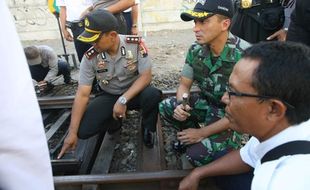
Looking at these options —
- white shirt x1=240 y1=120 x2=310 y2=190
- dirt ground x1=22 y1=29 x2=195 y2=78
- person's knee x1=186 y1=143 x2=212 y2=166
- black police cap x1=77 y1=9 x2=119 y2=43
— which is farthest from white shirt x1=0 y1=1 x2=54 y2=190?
dirt ground x1=22 y1=29 x2=195 y2=78

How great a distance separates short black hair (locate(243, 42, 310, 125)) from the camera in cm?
136

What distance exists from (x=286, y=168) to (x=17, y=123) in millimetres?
979

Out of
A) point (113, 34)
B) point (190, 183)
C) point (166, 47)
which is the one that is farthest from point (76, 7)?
point (166, 47)

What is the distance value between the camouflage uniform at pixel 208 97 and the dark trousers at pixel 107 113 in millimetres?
125

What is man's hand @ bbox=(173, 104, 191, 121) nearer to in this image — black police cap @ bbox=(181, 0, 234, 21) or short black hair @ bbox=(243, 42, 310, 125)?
black police cap @ bbox=(181, 0, 234, 21)

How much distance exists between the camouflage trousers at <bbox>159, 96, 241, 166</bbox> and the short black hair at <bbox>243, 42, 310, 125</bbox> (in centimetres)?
103

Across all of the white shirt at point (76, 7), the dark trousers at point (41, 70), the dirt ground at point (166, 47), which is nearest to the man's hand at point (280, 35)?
the white shirt at point (76, 7)

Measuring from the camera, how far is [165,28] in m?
10.4

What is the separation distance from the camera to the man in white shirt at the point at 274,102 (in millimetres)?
1268

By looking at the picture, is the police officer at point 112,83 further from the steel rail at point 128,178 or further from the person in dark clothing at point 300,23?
the person in dark clothing at point 300,23

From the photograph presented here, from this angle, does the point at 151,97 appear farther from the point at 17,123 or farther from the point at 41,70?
the point at 41,70

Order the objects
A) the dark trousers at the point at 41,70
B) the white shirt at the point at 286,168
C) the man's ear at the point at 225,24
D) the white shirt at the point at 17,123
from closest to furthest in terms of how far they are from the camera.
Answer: the white shirt at the point at 17,123, the white shirt at the point at 286,168, the man's ear at the point at 225,24, the dark trousers at the point at 41,70

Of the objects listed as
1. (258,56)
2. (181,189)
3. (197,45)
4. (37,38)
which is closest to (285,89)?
(258,56)

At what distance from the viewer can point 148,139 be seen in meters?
3.04
